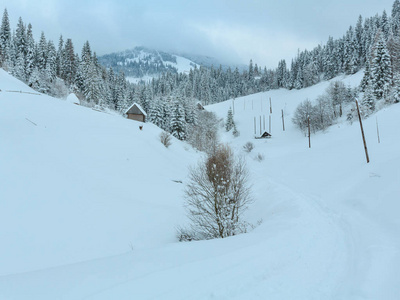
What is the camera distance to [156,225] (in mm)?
13469

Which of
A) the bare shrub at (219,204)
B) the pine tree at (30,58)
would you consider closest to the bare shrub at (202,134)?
Answer: the bare shrub at (219,204)

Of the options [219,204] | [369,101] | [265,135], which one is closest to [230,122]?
[265,135]

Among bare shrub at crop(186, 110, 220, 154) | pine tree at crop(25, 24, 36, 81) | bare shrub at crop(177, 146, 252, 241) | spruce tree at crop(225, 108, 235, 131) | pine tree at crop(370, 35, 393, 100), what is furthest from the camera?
spruce tree at crop(225, 108, 235, 131)

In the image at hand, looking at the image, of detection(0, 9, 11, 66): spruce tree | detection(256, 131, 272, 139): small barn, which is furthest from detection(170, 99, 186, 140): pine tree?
detection(0, 9, 11, 66): spruce tree

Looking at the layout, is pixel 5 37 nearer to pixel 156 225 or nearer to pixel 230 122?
pixel 230 122

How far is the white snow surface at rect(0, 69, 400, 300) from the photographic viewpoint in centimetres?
507

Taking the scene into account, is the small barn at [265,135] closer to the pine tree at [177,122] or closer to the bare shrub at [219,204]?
the pine tree at [177,122]

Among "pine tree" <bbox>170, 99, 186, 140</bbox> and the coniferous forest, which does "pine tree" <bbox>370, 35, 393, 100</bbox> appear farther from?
"pine tree" <bbox>170, 99, 186, 140</bbox>

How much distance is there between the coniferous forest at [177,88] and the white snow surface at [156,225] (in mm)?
23238

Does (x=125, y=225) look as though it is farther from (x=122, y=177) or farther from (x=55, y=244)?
(x=122, y=177)

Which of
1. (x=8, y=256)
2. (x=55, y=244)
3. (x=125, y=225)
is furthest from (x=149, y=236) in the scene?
(x=8, y=256)

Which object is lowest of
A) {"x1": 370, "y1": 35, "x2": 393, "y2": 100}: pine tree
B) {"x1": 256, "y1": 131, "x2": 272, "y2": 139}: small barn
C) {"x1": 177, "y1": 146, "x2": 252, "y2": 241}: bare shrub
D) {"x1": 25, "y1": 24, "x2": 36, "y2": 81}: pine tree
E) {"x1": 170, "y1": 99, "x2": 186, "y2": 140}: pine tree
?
{"x1": 177, "y1": 146, "x2": 252, "y2": 241}: bare shrub

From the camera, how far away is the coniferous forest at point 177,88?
44344mm

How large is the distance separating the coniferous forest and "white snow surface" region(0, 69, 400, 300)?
76.2 feet
